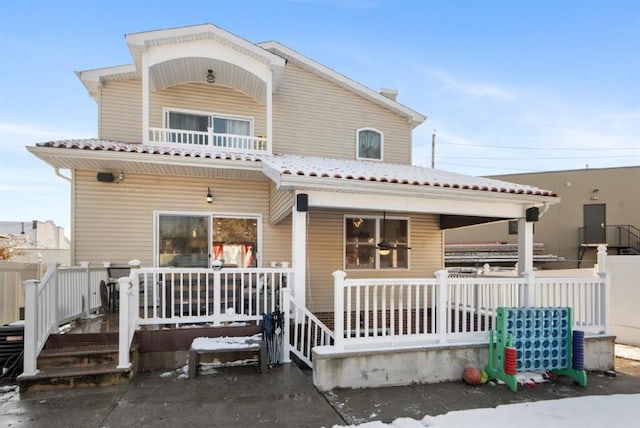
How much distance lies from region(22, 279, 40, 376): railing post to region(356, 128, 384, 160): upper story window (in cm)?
698

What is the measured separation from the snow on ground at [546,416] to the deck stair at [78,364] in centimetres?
304

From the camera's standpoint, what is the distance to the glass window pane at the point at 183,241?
7418 millimetres

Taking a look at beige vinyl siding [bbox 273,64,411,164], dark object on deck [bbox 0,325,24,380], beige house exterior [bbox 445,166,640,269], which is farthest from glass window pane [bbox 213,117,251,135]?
beige house exterior [bbox 445,166,640,269]

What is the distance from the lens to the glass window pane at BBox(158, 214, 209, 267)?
742 centimetres

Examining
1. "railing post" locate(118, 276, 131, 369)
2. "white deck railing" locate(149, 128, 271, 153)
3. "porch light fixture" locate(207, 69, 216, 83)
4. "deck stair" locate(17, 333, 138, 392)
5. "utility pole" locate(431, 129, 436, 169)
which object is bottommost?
"deck stair" locate(17, 333, 138, 392)

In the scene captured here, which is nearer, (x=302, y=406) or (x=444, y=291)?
(x=302, y=406)

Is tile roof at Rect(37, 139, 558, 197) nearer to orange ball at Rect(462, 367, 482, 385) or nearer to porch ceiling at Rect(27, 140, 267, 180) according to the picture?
porch ceiling at Rect(27, 140, 267, 180)

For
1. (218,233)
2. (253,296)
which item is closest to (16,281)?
(218,233)

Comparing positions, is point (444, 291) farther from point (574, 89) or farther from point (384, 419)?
point (574, 89)

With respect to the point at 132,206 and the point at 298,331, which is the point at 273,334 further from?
the point at 132,206

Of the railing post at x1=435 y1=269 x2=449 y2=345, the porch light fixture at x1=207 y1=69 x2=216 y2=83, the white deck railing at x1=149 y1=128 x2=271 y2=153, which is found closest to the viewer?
the railing post at x1=435 y1=269 x2=449 y2=345

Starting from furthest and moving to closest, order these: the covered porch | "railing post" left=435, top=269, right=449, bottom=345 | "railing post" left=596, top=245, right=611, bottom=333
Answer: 1. "railing post" left=596, top=245, right=611, bottom=333
2. "railing post" left=435, top=269, right=449, bottom=345
3. the covered porch

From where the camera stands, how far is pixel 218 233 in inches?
303

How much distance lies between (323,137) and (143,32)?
4.33m
